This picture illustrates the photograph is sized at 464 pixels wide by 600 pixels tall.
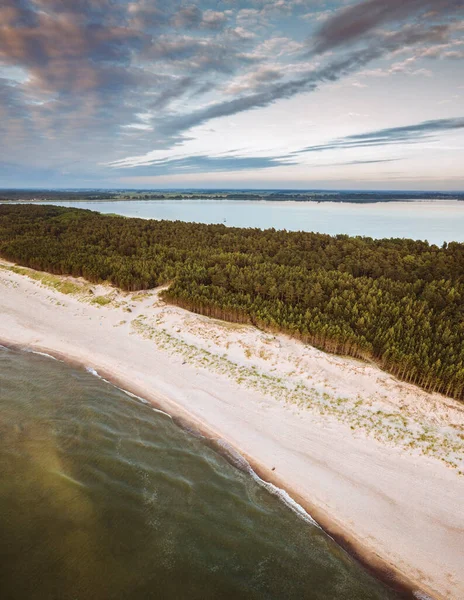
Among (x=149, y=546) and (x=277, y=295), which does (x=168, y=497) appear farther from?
(x=277, y=295)

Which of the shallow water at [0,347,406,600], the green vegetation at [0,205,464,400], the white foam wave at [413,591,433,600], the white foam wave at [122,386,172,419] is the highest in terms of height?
the green vegetation at [0,205,464,400]

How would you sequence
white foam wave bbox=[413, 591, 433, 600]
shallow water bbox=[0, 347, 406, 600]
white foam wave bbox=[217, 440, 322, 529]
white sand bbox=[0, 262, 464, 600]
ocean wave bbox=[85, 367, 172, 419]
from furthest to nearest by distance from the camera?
ocean wave bbox=[85, 367, 172, 419]
white foam wave bbox=[217, 440, 322, 529]
white sand bbox=[0, 262, 464, 600]
shallow water bbox=[0, 347, 406, 600]
white foam wave bbox=[413, 591, 433, 600]

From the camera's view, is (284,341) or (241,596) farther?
(284,341)

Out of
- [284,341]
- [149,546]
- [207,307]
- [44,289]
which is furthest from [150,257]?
[149,546]

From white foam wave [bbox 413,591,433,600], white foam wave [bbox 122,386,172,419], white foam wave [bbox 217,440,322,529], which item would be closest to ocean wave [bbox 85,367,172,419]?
white foam wave [bbox 122,386,172,419]

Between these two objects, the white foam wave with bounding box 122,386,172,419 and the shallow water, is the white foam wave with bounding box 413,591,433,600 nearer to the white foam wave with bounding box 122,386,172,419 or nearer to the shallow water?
the shallow water

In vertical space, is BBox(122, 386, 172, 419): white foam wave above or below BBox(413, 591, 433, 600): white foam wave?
above

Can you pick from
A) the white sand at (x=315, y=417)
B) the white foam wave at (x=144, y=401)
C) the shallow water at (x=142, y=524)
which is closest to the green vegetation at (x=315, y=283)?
the white sand at (x=315, y=417)

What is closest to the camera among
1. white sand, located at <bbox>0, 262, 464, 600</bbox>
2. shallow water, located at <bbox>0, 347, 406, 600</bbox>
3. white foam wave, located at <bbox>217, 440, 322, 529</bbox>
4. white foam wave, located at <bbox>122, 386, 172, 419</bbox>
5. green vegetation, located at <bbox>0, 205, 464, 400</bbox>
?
shallow water, located at <bbox>0, 347, 406, 600</bbox>
